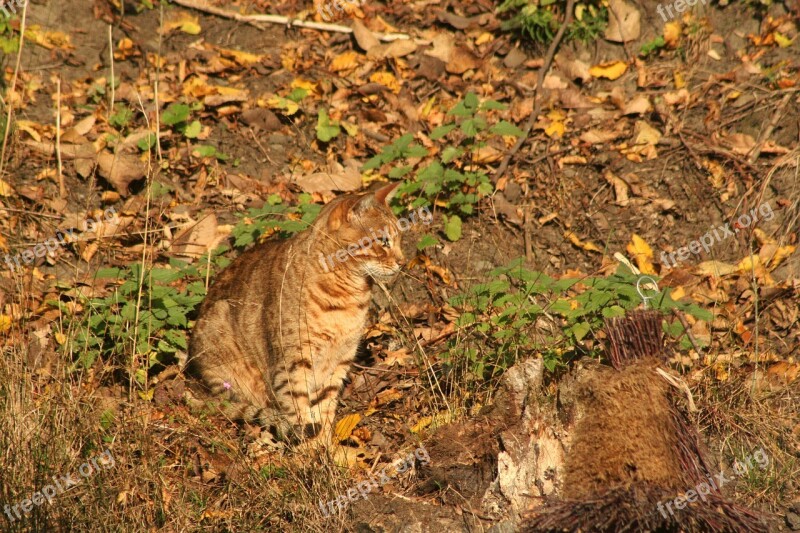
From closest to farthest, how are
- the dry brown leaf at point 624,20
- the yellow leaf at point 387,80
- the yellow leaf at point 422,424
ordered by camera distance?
the yellow leaf at point 422,424 < the dry brown leaf at point 624,20 < the yellow leaf at point 387,80

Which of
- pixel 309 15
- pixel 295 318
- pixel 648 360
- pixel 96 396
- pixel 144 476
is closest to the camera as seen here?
pixel 648 360

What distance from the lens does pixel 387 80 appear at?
22.9 ft

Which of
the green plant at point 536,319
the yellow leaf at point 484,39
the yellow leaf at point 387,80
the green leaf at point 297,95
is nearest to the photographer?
the green plant at point 536,319

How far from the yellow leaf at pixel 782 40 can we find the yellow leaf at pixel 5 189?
20.3 ft

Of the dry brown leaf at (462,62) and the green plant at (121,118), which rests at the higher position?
the dry brown leaf at (462,62)

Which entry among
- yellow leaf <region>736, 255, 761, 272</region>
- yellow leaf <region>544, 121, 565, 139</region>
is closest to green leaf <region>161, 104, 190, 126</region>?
yellow leaf <region>544, 121, 565, 139</region>

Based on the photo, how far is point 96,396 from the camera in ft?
12.6

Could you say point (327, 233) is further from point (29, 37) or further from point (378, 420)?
point (29, 37)

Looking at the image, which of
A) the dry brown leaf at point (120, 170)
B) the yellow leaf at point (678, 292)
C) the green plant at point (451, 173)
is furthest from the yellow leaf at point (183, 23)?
the yellow leaf at point (678, 292)

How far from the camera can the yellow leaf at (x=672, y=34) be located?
6680mm

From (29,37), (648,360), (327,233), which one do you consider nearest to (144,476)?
(327,233)

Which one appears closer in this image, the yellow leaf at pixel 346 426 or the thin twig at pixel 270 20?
the yellow leaf at pixel 346 426

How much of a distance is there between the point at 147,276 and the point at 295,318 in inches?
40.1

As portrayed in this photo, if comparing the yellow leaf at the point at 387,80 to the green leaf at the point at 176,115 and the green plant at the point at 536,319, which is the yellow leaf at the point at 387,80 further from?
the green plant at the point at 536,319
